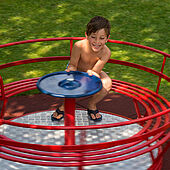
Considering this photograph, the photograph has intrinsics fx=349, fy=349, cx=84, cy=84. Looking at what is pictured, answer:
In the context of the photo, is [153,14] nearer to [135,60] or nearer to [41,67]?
[135,60]

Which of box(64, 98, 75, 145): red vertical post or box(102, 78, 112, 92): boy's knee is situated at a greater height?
box(102, 78, 112, 92): boy's knee

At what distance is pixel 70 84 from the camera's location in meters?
4.35

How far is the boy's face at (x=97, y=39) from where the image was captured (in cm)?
439

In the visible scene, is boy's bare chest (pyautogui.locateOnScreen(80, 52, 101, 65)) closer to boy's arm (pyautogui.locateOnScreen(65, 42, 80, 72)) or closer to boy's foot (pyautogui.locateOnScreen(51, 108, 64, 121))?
boy's arm (pyautogui.locateOnScreen(65, 42, 80, 72))

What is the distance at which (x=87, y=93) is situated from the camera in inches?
160

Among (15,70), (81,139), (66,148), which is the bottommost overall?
(15,70)

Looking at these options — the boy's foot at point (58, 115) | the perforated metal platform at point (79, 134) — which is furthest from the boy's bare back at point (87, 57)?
the perforated metal platform at point (79, 134)

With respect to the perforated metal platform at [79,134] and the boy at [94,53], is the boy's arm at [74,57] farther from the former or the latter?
the perforated metal platform at [79,134]

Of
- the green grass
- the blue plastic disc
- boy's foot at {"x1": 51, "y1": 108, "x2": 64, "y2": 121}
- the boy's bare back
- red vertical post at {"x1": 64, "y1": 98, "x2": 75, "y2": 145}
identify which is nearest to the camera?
the blue plastic disc

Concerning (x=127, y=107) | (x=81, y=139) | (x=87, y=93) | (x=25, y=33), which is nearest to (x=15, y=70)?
(x=25, y=33)

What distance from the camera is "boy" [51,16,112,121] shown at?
14.3ft

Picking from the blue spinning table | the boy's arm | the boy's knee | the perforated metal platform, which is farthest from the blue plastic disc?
the perforated metal platform

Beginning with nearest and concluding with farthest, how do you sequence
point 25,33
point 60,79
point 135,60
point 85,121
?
point 60,79 → point 85,121 → point 135,60 → point 25,33

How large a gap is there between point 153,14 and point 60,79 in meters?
7.92
